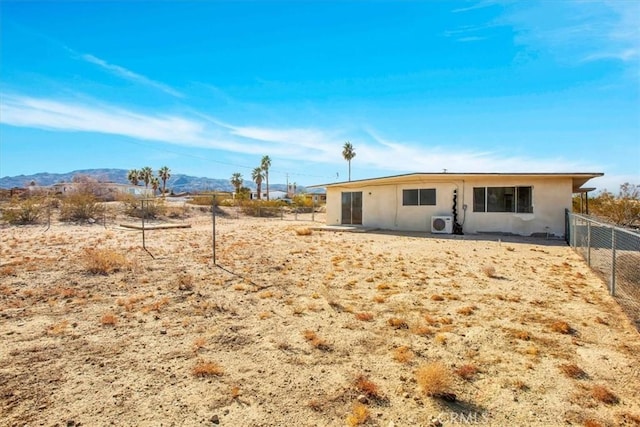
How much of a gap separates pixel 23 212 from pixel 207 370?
21553 millimetres

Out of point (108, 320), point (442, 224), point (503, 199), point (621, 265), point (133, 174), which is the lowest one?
point (108, 320)

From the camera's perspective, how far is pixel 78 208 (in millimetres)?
20406

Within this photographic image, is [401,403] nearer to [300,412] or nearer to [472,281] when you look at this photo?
[300,412]

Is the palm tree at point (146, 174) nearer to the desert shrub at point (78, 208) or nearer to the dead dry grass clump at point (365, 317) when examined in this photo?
the desert shrub at point (78, 208)

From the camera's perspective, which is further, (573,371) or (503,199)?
(503,199)

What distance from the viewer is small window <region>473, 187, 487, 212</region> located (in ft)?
48.3

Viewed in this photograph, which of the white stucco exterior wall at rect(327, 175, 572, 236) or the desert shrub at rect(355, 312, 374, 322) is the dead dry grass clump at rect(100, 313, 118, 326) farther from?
the white stucco exterior wall at rect(327, 175, 572, 236)

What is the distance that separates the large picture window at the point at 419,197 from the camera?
15.7 metres

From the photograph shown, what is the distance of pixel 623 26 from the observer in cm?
781

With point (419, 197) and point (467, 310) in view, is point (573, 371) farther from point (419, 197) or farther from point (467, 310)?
point (419, 197)

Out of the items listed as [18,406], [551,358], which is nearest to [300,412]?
[18,406]

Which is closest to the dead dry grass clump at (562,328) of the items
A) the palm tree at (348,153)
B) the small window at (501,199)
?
the small window at (501,199)

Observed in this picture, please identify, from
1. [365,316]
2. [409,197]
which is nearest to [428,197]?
[409,197]
